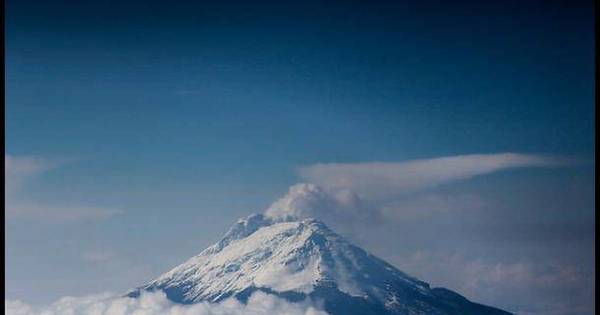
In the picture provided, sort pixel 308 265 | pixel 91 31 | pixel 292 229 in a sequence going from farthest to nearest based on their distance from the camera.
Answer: pixel 308 265 → pixel 292 229 → pixel 91 31

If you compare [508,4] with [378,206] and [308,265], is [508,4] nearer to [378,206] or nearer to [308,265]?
[378,206]

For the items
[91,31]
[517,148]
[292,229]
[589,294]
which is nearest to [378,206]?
[292,229]

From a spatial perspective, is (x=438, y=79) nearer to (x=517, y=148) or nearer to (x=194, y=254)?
(x=517, y=148)

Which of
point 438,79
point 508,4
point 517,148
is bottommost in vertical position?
point 517,148

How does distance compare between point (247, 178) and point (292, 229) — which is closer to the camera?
point (247, 178)

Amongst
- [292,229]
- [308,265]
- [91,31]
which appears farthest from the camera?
[308,265]

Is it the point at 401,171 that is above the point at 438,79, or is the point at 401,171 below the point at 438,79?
below
